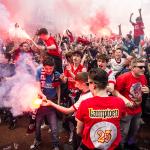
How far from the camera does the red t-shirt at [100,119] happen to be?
3.89 meters

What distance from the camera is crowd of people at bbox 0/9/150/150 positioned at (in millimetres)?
3936

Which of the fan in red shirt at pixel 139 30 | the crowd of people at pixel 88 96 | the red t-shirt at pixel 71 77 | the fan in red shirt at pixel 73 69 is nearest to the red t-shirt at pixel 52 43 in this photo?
the crowd of people at pixel 88 96

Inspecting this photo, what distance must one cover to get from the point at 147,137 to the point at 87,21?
1058cm

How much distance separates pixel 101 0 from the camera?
56.5 ft

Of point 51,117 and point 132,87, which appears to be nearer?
point 132,87

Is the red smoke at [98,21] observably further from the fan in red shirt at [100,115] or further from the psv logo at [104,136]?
the psv logo at [104,136]

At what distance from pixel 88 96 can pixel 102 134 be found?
1.03 metres

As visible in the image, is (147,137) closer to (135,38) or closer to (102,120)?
(102,120)

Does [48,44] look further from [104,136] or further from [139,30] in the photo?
[139,30]

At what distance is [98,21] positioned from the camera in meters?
17.8

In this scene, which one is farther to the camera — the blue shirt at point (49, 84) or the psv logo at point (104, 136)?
the blue shirt at point (49, 84)

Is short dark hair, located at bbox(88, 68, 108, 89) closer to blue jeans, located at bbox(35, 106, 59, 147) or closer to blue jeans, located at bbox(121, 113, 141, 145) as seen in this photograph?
blue jeans, located at bbox(121, 113, 141, 145)

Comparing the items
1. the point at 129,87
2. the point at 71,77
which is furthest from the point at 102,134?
the point at 71,77

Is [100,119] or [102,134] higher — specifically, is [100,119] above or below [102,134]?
above
